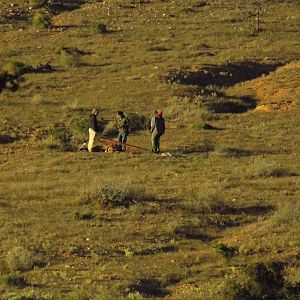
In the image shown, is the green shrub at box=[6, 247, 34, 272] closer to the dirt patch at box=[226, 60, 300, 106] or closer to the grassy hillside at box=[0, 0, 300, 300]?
the grassy hillside at box=[0, 0, 300, 300]

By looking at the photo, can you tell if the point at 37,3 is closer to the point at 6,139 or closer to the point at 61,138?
the point at 6,139

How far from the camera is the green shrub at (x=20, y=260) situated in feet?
44.5

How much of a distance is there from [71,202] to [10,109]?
43.2 feet

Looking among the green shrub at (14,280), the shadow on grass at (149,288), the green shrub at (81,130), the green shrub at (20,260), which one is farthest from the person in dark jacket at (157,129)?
the green shrub at (14,280)

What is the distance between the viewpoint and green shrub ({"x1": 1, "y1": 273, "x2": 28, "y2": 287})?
12.9m

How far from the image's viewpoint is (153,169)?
21641 millimetres

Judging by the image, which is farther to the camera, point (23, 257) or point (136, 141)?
point (136, 141)

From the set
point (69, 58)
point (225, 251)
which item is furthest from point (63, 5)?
point (225, 251)

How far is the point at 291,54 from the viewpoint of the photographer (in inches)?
1688

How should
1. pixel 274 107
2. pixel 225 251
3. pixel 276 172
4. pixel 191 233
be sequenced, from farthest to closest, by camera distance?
pixel 274 107, pixel 276 172, pixel 191 233, pixel 225 251

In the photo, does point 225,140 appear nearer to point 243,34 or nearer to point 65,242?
point 65,242

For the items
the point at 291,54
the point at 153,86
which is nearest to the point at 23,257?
the point at 153,86

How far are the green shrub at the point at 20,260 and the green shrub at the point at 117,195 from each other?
3897mm

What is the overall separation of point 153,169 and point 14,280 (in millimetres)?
9097
